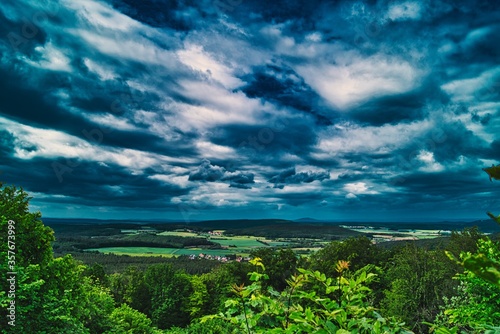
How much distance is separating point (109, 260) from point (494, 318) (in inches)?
5694

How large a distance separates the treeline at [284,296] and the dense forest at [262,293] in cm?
2

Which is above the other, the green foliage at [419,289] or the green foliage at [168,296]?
the green foliage at [419,289]

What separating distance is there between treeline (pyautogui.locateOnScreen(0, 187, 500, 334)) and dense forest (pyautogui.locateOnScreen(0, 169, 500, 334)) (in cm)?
2

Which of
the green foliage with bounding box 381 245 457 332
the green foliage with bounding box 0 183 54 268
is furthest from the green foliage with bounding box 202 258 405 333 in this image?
the green foliage with bounding box 381 245 457 332

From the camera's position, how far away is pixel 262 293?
5.22m

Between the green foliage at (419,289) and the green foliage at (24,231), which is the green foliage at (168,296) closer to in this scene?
the green foliage at (419,289)

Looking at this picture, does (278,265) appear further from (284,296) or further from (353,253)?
(284,296)

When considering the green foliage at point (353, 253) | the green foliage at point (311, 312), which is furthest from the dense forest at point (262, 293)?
the green foliage at point (353, 253)


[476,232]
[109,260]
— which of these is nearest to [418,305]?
[476,232]

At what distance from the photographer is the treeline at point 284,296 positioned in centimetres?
367

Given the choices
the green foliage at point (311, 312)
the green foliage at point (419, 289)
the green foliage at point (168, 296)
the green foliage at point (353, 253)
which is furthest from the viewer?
the green foliage at point (168, 296)

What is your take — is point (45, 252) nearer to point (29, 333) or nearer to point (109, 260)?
point (29, 333)

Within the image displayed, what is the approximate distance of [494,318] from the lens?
1927cm

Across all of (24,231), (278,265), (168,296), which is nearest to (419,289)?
(278,265)
